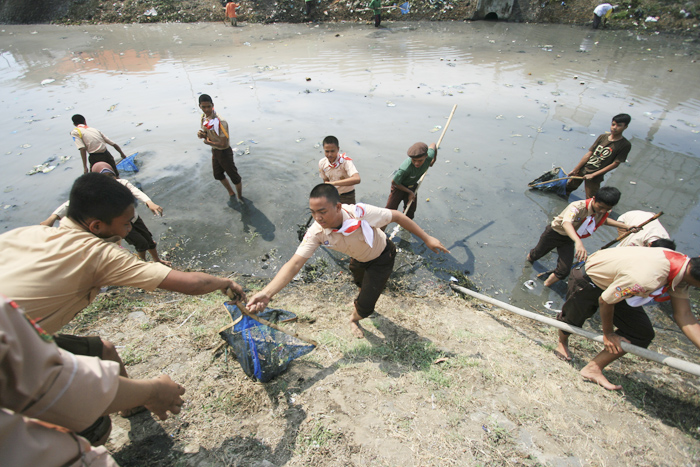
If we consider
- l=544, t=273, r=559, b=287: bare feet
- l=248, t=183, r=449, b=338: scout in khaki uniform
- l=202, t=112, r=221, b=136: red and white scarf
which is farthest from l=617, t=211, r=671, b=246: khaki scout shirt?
l=202, t=112, r=221, b=136: red and white scarf

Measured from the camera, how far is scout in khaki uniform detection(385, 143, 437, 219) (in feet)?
13.4

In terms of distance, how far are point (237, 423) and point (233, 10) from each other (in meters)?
19.9

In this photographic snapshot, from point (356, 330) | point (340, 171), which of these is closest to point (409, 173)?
point (340, 171)

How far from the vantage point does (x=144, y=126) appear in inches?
287

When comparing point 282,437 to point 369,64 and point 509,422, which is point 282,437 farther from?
→ point 369,64

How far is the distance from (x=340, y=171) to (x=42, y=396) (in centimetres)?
367

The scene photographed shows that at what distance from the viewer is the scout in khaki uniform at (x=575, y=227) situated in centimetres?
324

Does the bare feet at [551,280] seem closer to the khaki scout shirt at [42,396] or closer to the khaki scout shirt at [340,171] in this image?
the khaki scout shirt at [340,171]

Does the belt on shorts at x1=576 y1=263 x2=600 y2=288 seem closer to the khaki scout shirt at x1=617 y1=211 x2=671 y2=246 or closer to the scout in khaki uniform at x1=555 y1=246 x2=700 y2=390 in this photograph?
the scout in khaki uniform at x1=555 y1=246 x2=700 y2=390

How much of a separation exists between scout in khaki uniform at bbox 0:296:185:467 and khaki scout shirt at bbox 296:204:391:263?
1.51m

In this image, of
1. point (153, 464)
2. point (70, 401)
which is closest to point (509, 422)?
point (153, 464)

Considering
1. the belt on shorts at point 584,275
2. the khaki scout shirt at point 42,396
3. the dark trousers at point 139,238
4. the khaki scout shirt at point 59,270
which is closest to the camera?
the khaki scout shirt at point 42,396

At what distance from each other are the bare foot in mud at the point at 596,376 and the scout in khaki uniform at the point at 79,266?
10.1 feet

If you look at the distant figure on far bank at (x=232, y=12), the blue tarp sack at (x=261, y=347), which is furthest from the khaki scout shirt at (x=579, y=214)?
the distant figure on far bank at (x=232, y=12)
